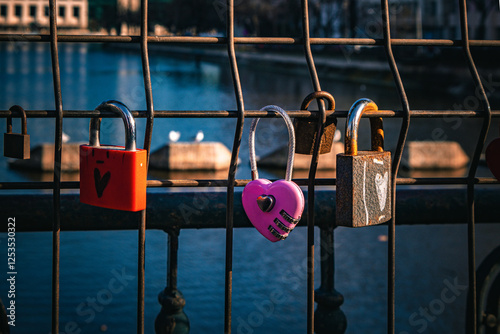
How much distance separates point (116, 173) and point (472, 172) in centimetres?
95

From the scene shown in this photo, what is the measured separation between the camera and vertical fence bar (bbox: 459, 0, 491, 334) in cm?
200

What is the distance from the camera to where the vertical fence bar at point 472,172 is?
2.00m

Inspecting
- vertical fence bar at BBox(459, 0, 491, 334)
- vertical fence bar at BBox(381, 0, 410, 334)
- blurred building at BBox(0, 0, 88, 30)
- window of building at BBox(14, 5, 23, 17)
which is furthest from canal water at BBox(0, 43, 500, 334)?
window of building at BBox(14, 5, 23, 17)

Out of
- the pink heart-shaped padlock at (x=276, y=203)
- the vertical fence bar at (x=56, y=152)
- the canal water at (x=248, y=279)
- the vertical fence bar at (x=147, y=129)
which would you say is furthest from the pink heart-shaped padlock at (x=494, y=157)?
the canal water at (x=248, y=279)

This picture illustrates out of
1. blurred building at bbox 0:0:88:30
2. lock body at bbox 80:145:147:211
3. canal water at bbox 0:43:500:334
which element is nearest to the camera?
lock body at bbox 80:145:147:211

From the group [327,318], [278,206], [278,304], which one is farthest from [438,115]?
[278,304]

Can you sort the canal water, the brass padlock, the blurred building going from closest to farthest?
the brass padlock → the canal water → the blurred building

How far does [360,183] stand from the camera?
179 cm

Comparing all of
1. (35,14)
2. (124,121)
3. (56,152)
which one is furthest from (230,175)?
(35,14)

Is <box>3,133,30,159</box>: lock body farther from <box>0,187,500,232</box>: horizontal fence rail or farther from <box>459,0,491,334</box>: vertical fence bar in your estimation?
<box>459,0,491,334</box>: vertical fence bar

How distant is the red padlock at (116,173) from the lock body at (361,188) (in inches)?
18.2

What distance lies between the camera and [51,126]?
958 inches

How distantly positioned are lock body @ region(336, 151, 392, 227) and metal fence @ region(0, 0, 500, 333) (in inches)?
3.1

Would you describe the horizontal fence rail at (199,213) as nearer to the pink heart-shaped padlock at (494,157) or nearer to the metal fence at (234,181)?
the metal fence at (234,181)
